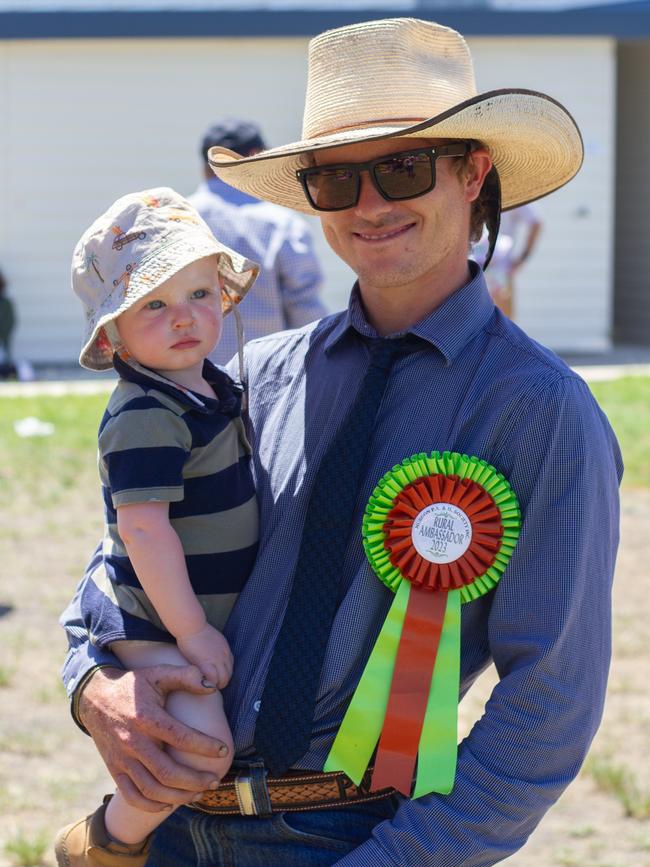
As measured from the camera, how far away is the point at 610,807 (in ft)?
13.9

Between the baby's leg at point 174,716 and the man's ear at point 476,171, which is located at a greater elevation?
the man's ear at point 476,171

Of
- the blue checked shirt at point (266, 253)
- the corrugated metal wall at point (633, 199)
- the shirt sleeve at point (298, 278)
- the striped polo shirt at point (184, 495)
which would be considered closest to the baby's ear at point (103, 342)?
the striped polo shirt at point (184, 495)

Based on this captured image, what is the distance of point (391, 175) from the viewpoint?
2305 mm

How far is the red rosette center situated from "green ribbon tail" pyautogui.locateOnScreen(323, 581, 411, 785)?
110 millimetres

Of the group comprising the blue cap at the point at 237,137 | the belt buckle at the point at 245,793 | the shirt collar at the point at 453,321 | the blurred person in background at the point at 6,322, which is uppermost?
the blue cap at the point at 237,137

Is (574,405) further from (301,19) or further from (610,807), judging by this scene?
(301,19)

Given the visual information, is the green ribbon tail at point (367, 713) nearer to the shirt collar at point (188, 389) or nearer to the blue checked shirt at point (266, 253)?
the shirt collar at point (188, 389)

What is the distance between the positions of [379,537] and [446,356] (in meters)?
0.36

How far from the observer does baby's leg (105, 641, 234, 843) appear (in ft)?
7.06

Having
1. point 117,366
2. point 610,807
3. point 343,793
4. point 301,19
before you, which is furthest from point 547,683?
point 301,19

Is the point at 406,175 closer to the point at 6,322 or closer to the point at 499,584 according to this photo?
the point at 499,584

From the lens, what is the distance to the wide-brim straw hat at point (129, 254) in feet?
7.70

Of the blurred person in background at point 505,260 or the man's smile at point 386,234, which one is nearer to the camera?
the man's smile at point 386,234

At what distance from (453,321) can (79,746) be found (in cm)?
317
